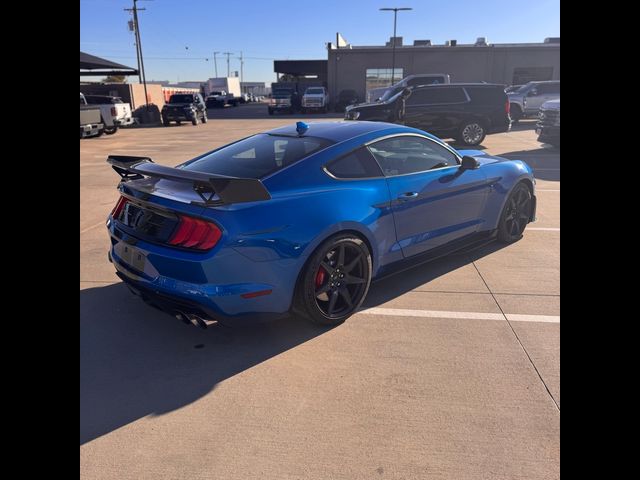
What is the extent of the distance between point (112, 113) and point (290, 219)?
772 inches

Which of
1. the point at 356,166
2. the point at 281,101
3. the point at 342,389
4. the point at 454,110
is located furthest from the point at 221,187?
the point at 281,101

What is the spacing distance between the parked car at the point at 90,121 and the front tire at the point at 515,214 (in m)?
16.4

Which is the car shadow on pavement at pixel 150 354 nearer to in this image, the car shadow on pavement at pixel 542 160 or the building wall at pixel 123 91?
the car shadow on pavement at pixel 542 160

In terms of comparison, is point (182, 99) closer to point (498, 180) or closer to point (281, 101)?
point (281, 101)

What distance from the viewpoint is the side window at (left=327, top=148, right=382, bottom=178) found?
11.6 ft

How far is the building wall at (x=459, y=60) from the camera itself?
37969 mm

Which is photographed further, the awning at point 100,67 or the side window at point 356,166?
the awning at point 100,67

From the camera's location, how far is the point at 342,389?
2.77 meters

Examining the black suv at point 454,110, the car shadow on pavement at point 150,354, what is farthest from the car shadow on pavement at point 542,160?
the car shadow on pavement at point 150,354

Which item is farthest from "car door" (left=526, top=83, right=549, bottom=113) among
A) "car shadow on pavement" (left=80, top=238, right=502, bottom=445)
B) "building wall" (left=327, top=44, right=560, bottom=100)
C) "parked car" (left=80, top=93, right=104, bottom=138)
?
"car shadow on pavement" (left=80, top=238, right=502, bottom=445)

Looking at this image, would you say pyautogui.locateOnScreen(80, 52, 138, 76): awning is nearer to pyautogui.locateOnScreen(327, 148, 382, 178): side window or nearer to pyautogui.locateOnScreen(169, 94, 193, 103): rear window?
pyautogui.locateOnScreen(169, 94, 193, 103): rear window
